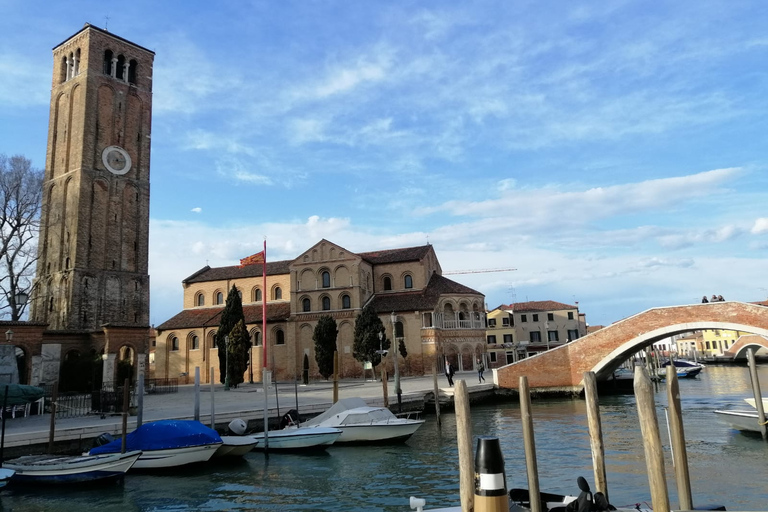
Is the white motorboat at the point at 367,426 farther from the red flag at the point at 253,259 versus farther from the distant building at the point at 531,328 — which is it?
the distant building at the point at 531,328

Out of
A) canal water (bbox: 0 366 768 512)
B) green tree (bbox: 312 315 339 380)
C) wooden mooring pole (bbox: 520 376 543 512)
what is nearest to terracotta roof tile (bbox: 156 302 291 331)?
green tree (bbox: 312 315 339 380)

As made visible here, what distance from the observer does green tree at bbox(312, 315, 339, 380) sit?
→ 37.4 metres

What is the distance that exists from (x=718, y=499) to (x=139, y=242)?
38011 millimetres

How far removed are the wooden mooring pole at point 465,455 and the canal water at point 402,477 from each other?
11.9ft

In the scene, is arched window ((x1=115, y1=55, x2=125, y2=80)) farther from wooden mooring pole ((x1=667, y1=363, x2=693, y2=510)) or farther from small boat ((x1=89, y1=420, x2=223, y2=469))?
wooden mooring pole ((x1=667, y1=363, x2=693, y2=510))

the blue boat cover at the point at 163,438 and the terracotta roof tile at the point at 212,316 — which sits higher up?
the terracotta roof tile at the point at 212,316

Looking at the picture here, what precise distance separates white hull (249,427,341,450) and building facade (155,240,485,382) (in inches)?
836

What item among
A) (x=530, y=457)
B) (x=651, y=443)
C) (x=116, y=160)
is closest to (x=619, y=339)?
(x=530, y=457)

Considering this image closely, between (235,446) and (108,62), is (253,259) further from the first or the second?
(235,446)

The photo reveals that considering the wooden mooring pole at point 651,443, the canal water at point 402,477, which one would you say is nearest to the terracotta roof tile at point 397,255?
the canal water at point 402,477

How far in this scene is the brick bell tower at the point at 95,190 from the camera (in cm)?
3534

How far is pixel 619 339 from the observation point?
2989cm

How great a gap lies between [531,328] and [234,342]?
35680 mm

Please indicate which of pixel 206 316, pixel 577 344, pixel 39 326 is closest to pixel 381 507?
pixel 39 326
